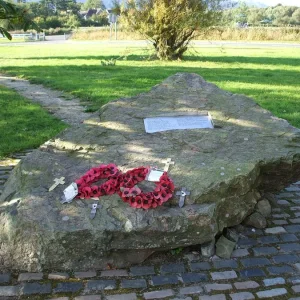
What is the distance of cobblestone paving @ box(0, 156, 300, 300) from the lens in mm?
3135

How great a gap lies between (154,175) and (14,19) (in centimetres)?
235

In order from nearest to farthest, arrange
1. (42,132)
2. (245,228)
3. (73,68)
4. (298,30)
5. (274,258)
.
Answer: (274,258), (245,228), (42,132), (73,68), (298,30)

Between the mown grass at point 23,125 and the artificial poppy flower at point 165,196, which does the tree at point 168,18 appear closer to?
the mown grass at point 23,125

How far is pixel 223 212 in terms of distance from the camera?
3.76 m

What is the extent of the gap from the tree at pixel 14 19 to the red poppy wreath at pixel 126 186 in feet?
5.57

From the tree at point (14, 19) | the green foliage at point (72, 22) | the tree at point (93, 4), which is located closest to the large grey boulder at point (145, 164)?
the tree at point (14, 19)

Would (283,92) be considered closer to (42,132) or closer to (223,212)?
(42,132)

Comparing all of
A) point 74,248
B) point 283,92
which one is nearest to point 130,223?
point 74,248

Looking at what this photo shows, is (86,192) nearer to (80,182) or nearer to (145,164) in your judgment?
(80,182)

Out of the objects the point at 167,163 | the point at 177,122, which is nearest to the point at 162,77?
the point at 177,122

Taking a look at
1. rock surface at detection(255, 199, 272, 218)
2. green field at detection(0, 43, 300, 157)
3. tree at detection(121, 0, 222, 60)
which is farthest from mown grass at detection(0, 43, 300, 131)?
rock surface at detection(255, 199, 272, 218)

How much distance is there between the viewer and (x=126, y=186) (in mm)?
3666

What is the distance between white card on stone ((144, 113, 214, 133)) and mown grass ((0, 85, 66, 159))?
8.52ft

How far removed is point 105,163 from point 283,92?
7740 millimetres
